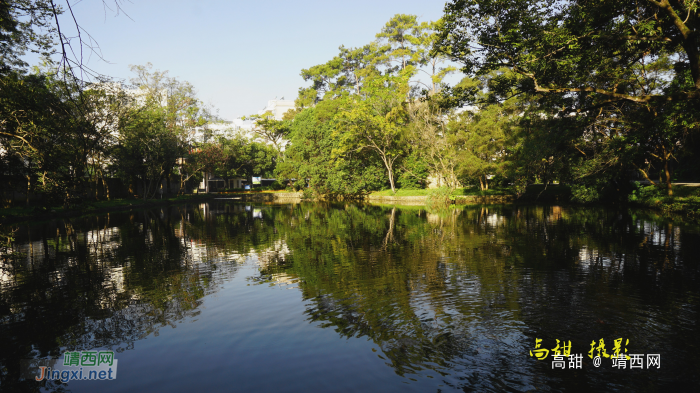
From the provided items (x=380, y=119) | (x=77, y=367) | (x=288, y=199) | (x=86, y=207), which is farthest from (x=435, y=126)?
(x=77, y=367)

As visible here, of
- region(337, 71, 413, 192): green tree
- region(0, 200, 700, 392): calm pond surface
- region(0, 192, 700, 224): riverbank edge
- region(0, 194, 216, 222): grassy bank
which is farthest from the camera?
region(337, 71, 413, 192): green tree

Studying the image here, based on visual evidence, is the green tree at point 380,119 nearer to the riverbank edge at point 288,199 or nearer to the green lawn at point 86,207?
the riverbank edge at point 288,199

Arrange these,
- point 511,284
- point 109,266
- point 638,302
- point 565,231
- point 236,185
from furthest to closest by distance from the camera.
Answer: point 236,185 < point 565,231 < point 109,266 < point 511,284 < point 638,302

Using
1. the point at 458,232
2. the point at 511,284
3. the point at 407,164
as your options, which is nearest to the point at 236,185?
the point at 407,164

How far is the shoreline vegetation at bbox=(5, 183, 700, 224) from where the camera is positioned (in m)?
24.0

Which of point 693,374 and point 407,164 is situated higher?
point 407,164

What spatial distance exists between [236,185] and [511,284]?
77.8m

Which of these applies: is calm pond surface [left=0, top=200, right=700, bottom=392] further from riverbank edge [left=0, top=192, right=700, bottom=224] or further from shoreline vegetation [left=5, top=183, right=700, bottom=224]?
riverbank edge [left=0, top=192, right=700, bottom=224]

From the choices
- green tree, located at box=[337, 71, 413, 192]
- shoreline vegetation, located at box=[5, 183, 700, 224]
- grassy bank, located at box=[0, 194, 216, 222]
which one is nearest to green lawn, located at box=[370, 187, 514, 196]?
shoreline vegetation, located at box=[5, 183, 700, 224]

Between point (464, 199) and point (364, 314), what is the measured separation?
113 ft

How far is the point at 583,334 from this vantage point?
639 cm

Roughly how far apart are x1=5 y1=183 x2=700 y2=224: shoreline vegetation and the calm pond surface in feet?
17.9

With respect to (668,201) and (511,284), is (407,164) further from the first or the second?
(511,284)

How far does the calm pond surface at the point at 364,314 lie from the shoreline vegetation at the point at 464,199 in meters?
5.44
